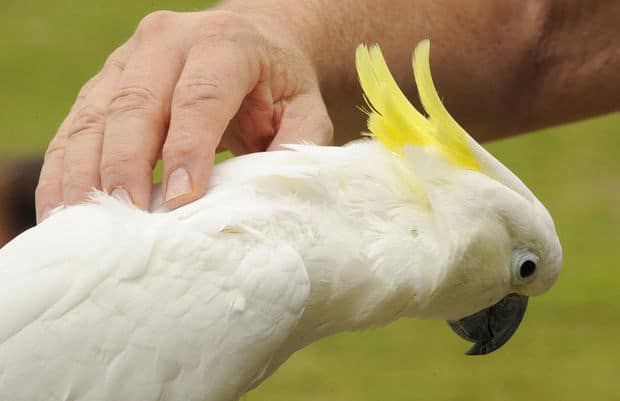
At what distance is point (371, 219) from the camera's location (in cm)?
158

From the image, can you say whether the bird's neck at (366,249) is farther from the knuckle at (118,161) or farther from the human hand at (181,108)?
the knuckle at (118,161)

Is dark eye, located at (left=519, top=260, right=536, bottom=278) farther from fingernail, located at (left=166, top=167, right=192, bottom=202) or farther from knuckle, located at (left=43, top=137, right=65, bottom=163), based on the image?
knuckle, located at (left=43, top=137, right=65, bottom=163)

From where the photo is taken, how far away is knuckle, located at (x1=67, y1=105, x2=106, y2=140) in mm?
1599

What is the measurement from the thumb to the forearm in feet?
1.00

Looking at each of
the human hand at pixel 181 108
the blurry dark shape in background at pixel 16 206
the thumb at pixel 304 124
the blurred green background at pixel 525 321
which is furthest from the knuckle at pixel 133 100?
the blurred green background at pixel 525 321

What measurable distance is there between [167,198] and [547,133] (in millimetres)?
4460

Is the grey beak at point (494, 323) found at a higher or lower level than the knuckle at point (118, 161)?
lower

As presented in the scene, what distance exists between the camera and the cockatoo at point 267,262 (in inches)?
54.2

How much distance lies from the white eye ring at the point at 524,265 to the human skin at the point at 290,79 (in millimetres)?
376

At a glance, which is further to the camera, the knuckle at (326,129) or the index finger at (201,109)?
the knuckle at (326,129)

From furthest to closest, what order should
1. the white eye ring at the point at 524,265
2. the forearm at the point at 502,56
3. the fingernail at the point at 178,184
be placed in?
1. the forearm at the point at 502,56
2. the white eye ring at the point at 524,265
3. the fingernail at the point at 178,184

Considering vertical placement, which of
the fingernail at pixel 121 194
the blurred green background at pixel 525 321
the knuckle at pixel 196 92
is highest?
the knuckle at pixel 196 92

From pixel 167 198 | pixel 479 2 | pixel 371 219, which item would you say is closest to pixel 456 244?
pixel 371 219

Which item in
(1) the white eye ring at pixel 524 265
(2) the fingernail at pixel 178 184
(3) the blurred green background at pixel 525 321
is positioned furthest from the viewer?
(3) the blurred green background at pixel 525 321
